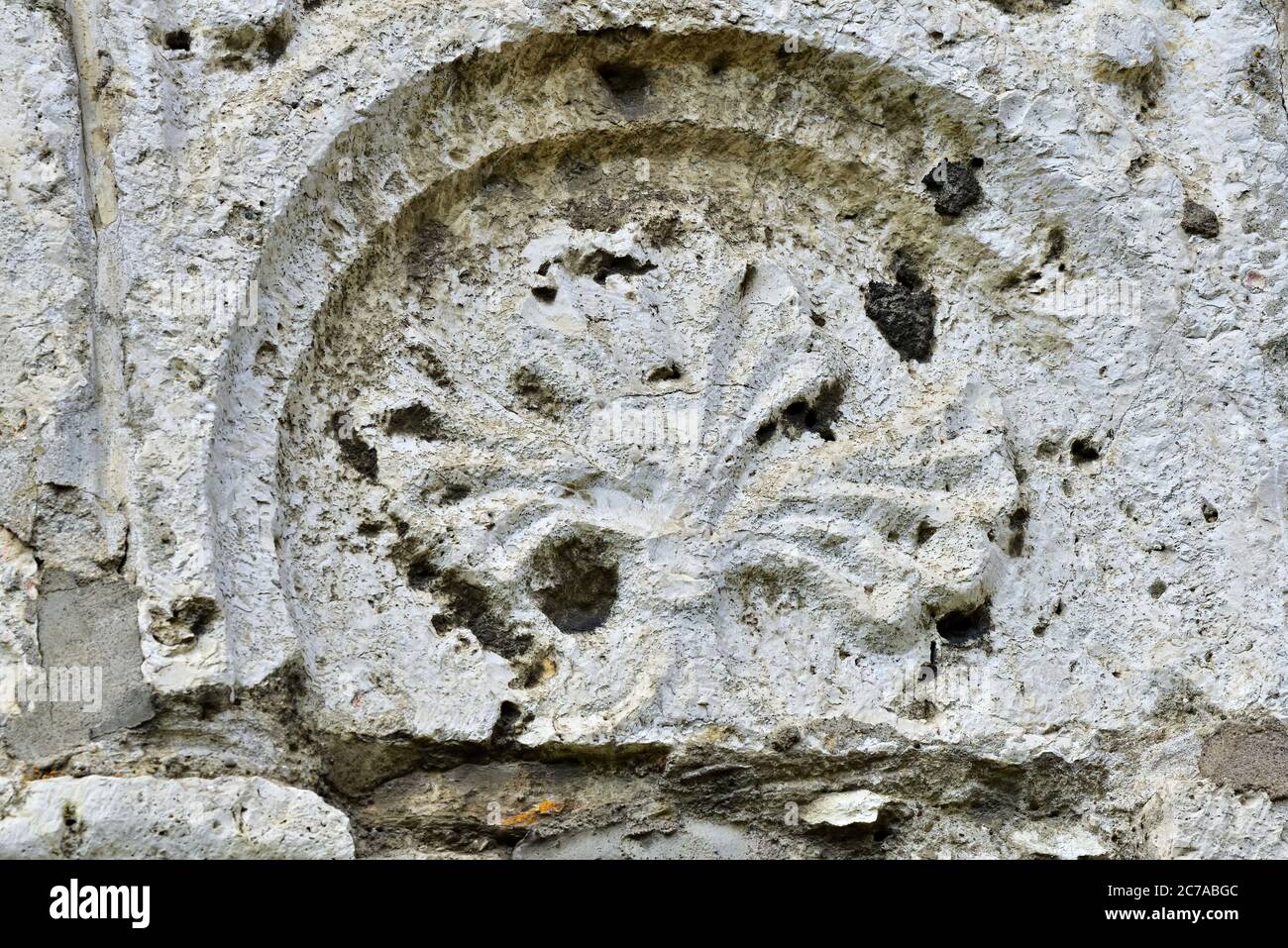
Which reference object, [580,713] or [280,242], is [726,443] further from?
[280,242]

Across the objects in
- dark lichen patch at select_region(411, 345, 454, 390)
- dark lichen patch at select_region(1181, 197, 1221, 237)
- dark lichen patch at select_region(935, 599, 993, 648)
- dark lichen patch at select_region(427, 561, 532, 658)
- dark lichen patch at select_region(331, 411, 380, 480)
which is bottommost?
dark lichen patch at select_region(935, 599, 993, 648)

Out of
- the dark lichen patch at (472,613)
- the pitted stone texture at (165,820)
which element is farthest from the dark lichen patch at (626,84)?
the pitted stone texture at (165,820)

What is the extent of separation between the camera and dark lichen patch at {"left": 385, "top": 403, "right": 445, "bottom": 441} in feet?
8.80

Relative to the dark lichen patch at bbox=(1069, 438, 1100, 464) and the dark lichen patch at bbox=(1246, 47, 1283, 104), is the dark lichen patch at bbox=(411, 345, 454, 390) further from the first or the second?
the dark lichen patch at bbox=(1246, 47, 1283, 104)

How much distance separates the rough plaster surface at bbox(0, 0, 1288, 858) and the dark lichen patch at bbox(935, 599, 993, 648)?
11mm

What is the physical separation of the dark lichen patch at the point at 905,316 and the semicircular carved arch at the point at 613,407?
0.02 meters

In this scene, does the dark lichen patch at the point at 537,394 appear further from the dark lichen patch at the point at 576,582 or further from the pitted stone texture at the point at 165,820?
the pitted stone texture at the point at 165,820

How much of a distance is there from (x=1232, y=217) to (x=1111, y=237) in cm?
24

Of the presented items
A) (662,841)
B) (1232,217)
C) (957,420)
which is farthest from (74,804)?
(1232,217)

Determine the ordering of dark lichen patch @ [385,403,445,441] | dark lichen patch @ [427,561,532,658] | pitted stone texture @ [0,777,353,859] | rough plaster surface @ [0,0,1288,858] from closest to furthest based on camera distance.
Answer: pitted stone texture @ [0,777,353,859] < rough plaster surface @ [0,0,1288,858] < dark lichen patch @ [427,561,532,658] < dark lichen patch @ [385,403,445,441]

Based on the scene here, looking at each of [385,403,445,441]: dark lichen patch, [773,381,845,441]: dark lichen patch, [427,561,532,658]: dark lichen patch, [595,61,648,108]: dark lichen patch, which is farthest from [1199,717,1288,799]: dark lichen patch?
[595,61,648,108]: dark lichen patch

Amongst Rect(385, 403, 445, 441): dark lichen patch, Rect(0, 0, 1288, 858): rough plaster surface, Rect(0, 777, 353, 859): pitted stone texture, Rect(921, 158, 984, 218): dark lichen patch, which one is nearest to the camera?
Rect(0, 777, 353, 859): pitted stone texture

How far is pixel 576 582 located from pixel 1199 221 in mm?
1351

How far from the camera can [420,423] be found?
2689mm
